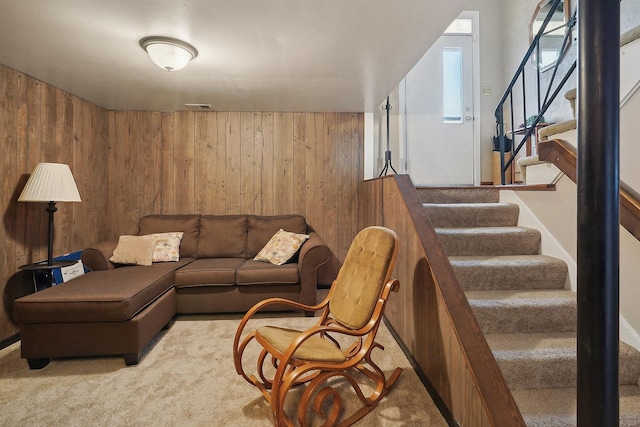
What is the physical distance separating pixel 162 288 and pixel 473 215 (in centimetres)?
267

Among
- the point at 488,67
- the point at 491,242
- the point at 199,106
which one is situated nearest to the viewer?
the point at 491,242

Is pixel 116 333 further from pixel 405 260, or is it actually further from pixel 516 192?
pixel 516 192

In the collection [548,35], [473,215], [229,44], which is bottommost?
[473,215]

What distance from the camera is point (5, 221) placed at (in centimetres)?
253

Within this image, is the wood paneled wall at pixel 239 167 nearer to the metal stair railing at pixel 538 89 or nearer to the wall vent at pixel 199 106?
the wall vent at pixel 199 106

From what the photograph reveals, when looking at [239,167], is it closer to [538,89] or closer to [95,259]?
[95,259]

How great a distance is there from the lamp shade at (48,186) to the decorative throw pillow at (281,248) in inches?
67.1

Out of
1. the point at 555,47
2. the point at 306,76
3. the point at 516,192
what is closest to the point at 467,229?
the point at 516,192

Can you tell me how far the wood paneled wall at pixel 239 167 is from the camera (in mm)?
3871

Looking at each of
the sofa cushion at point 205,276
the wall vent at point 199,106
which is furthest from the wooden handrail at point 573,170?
the wall vent at point 199,106

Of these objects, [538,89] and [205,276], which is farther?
[205,276]

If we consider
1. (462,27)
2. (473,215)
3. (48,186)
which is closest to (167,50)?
(48,186)

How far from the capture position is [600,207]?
2.06 feet

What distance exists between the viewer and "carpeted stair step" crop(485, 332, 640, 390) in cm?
160
